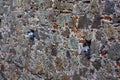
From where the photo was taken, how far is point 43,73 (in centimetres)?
489

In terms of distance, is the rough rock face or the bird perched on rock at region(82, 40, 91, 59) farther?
the bird perched on rock at region(82, 40, 91, 59)

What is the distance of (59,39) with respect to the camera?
4.64 metres

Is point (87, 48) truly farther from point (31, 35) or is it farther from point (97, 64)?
point (31, 35)

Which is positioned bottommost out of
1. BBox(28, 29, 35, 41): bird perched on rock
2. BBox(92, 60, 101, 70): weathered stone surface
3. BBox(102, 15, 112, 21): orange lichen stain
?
BBox(92, 60, 101, 70): weathered stone surface

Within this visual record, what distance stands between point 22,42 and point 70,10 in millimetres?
1121

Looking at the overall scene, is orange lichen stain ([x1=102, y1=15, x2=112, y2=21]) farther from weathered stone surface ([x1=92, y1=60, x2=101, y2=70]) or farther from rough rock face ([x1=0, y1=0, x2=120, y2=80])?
weathered stone surface ([x1=92, y1=60, x2=101, y2=70])

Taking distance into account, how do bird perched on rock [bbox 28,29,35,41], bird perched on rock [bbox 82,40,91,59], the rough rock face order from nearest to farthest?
1. the rough rock face
2. bird perched on rock [bbox 82,40,91,59]
3. bird perched on rock [bbox 28,29,35,41]

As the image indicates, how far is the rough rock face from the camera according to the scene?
13.3 feet

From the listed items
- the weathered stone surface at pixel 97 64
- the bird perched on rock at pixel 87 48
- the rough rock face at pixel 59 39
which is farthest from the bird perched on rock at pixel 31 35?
the weathered stone surface at pixel 97 64

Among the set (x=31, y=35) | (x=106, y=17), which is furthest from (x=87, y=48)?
(x=31, y=35)

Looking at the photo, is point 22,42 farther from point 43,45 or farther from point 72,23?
point 72,23

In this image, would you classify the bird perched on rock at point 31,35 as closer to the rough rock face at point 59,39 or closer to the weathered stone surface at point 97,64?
the rough rock face at point 59,39

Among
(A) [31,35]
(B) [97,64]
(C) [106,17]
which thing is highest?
(C) [106,17]

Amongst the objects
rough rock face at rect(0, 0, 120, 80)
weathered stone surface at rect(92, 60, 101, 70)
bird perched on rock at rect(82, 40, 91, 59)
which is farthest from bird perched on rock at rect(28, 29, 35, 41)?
weathered stone surface at rect(92, 60, 101, 70)
